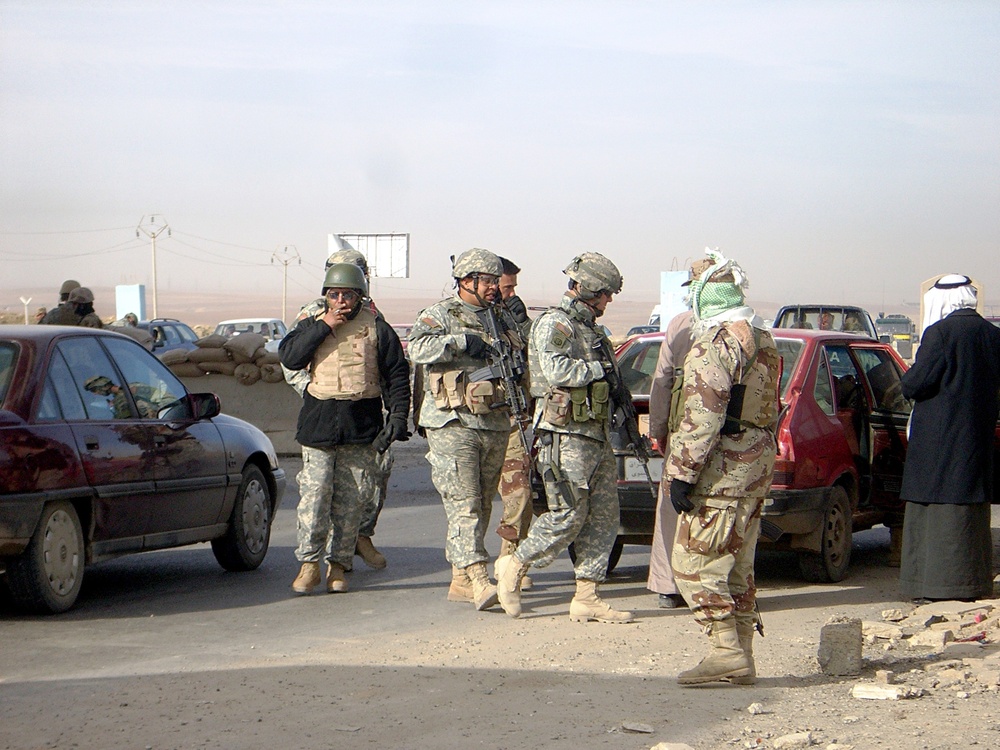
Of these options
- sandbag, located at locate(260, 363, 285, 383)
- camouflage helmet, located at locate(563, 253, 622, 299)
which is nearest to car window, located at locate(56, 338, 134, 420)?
camouflage helmet, located at locate(563, 253, 622, 299)

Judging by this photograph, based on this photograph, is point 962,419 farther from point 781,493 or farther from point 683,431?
point 683,431

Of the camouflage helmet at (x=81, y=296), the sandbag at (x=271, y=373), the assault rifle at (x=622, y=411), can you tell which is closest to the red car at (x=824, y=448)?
the assault rifle at (x=622, y=411)

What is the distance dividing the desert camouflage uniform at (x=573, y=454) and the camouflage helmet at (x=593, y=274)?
0.37 ft

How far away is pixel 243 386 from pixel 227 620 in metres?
10.5

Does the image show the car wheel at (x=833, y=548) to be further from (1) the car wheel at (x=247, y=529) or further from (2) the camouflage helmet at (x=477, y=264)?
(1) the car wheel at (x=247, y=529)

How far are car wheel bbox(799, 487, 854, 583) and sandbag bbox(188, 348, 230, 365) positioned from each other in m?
10.9

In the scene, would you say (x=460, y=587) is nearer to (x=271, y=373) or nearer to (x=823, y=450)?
(x=823, y=450)

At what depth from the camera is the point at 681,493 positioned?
5.61 m

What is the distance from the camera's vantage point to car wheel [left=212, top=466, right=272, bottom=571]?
880cm

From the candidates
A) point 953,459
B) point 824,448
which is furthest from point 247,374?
point 953,459

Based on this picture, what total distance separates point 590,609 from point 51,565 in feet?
9.61

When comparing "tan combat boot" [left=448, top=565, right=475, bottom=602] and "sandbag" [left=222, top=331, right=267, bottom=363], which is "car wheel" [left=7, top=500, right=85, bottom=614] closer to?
"tan combat boot" [left=448, top=565, right=475, bottom=602]

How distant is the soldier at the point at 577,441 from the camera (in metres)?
7.09

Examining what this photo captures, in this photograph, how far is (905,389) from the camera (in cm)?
790
